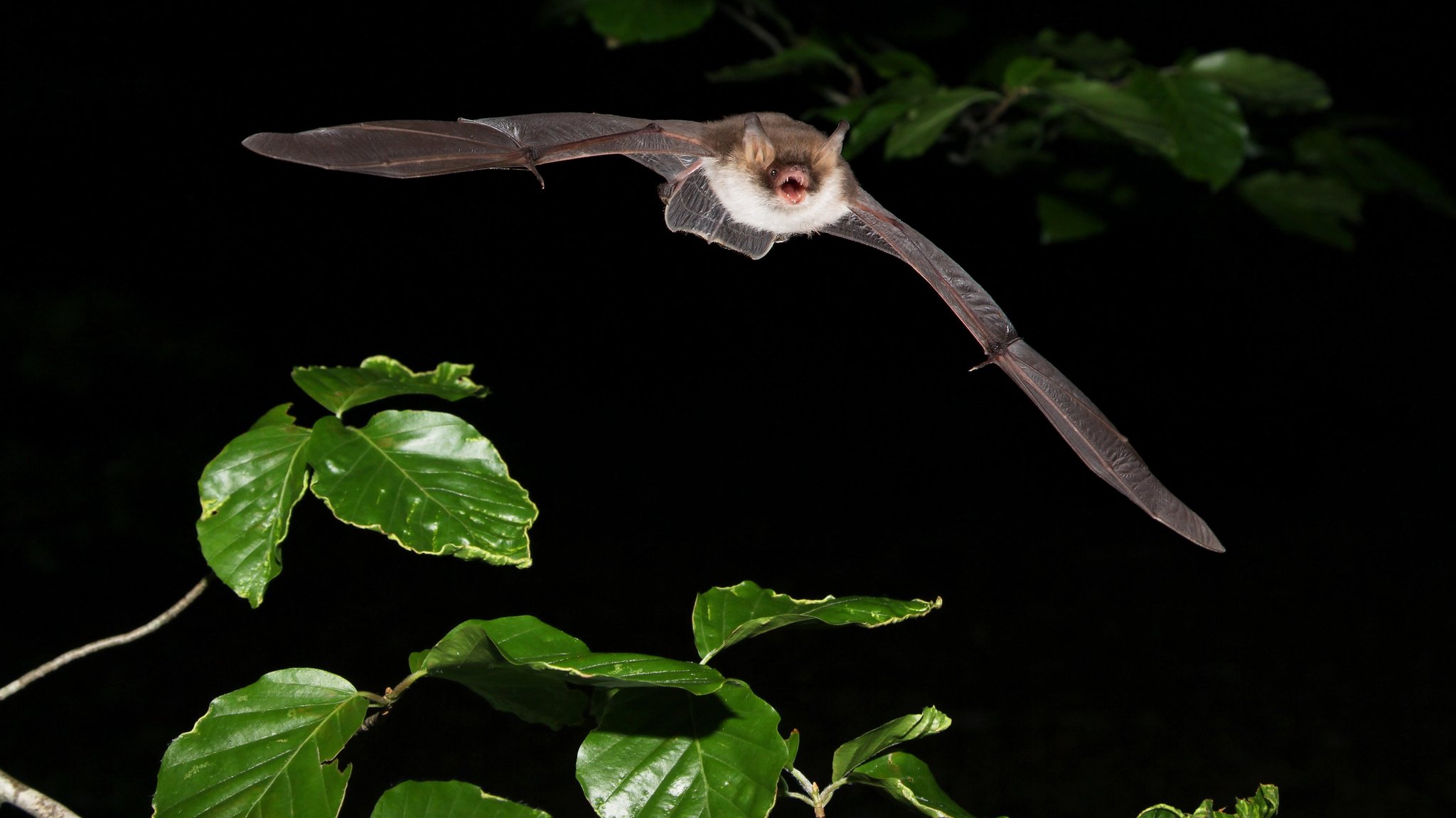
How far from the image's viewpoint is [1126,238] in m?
9.47

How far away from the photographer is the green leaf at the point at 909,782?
4.53ft

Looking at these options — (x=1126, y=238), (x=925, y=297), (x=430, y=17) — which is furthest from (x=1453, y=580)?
(x=430, y=17)

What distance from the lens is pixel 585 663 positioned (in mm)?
1229

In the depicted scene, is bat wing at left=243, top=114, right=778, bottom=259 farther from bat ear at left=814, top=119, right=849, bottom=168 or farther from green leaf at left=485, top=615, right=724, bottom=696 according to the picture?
green leaf at left=485, top=615, right=724, bottom=696

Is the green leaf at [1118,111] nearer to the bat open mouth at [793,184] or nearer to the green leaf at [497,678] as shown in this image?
the bat open mouth at [793,184]

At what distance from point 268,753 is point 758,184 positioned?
1.13m

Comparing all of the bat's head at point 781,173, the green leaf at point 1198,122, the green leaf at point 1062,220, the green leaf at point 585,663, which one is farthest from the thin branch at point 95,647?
the green leaf at point 1062,220

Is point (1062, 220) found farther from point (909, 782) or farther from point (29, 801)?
point (29, 801)

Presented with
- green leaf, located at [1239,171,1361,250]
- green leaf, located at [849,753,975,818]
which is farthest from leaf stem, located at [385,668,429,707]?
green leaf, located at [1239,171,1361,250]

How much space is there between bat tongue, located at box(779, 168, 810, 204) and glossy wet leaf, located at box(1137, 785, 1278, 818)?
105 centimetres

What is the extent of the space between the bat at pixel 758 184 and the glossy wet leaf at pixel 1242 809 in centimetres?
35

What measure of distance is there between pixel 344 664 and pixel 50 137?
167 inches

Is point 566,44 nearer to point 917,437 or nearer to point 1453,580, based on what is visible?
point 917,437

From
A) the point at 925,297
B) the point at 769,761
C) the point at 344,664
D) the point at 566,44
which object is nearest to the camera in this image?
the point at 769,761
